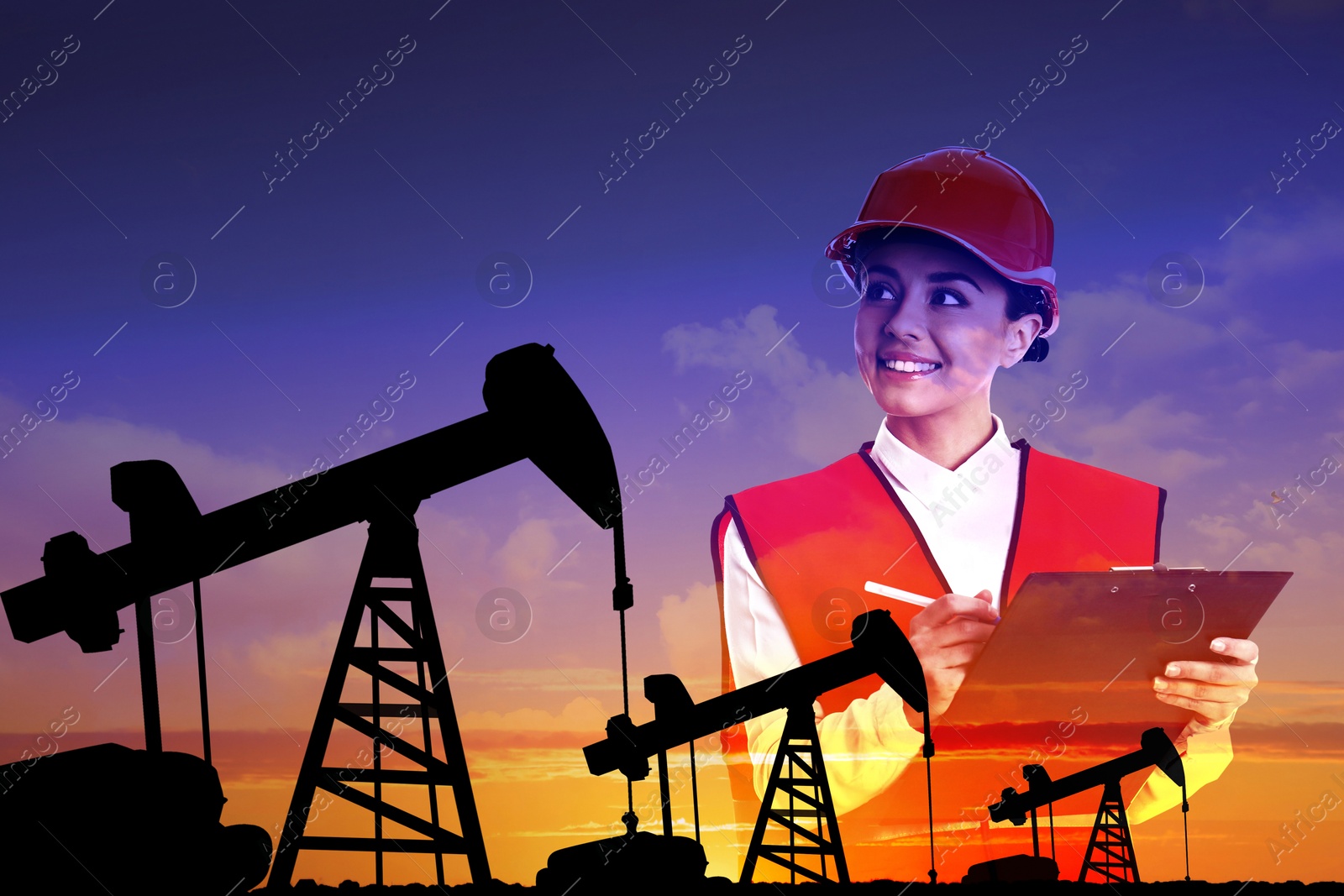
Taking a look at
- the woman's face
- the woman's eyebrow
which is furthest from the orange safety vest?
the woman's eyebrow

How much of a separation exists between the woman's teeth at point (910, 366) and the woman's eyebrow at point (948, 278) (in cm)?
77

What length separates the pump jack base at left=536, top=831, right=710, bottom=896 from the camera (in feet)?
11.0

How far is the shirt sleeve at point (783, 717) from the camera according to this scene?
892 centimetres

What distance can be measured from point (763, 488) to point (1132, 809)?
5.06 metres

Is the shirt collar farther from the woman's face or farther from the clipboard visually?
the clipboard

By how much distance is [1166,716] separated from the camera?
8930mm

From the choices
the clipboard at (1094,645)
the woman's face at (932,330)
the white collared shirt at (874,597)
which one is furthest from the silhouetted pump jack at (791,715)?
the woman's face at (932,330)

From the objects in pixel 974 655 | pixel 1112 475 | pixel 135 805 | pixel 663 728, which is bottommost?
pixel 135 805

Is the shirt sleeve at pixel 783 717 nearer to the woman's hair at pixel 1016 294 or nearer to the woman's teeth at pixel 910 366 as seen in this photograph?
the woman's teeth at pixel 910 366

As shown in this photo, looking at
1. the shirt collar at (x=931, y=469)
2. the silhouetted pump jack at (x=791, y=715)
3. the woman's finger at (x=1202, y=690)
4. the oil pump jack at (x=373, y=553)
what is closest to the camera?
the oil pump jack at (x=373, y=553)

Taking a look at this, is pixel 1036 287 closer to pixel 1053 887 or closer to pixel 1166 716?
pixel 1166 716

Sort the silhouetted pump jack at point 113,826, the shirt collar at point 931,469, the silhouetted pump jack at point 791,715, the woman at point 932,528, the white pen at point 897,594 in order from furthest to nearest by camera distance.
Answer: the shirt collar at point 931,469
the white pen at point 897,594
the woman at point 932,528
the silhouetted pump jack at point 791,715
the silhouetted pump jack at point 113,826

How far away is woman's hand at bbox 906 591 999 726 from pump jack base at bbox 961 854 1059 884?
131cm

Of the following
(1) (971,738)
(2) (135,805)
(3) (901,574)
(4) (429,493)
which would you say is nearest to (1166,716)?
(1) (971,738)
